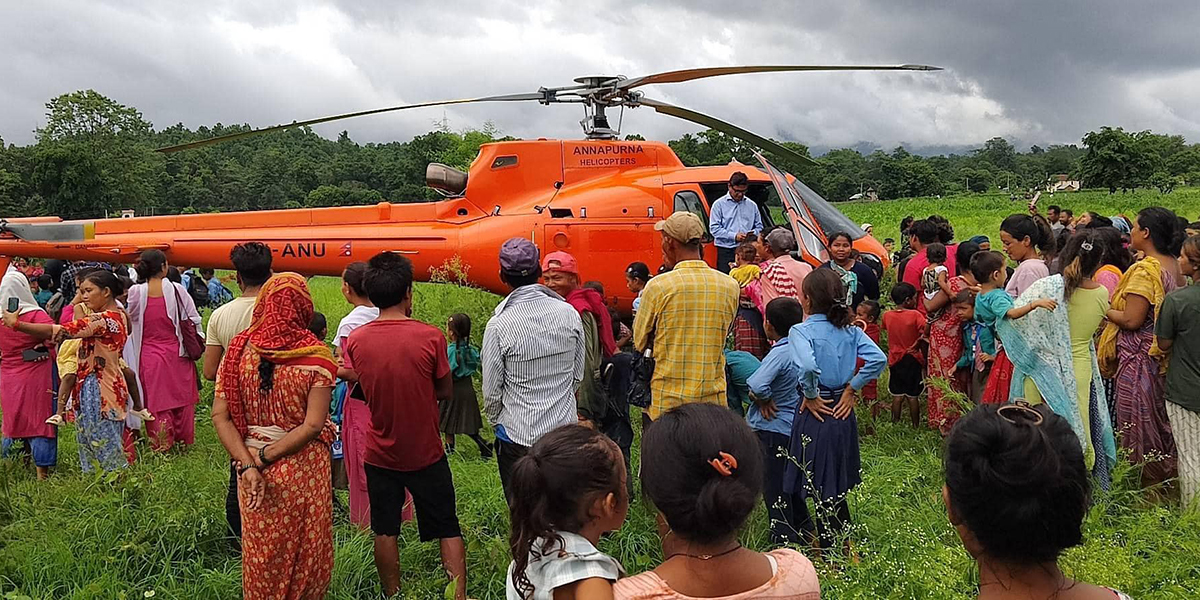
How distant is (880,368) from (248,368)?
271cm

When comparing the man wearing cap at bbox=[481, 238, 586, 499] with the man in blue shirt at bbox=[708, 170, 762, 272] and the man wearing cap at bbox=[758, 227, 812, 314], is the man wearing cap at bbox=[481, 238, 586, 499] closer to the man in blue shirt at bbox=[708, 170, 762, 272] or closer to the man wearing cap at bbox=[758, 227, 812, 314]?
the man wearing cap at bbox=[758, 227, 812, 314]

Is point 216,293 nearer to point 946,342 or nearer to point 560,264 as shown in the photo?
point 560,264

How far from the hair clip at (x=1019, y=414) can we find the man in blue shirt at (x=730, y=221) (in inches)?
220

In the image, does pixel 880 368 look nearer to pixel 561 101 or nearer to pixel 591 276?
pixel 591 276

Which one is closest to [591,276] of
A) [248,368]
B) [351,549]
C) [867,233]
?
[867,233]

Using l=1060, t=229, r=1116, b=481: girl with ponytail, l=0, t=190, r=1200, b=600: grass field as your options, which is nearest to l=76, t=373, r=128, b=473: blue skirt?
l=0, t=190, r=1200, b=600: grass field

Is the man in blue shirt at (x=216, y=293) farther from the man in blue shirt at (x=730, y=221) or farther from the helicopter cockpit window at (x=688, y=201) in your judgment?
the man in blue shirt at (x=730, y=221)

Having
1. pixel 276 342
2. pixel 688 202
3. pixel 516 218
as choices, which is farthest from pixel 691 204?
pixel 276 342

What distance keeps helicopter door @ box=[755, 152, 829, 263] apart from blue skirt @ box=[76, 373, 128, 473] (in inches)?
207

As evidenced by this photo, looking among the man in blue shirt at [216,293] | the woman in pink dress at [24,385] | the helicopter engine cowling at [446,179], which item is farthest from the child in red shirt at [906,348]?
the man in blue shirt at [216,293]

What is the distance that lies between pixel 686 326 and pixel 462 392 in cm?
197

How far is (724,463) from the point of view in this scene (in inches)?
67.4

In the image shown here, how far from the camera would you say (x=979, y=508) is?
1534 millimetres

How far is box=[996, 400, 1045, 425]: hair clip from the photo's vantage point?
1519 mm
